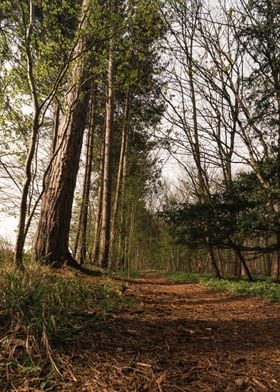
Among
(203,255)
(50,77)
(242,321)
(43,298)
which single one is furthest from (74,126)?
(203,255)

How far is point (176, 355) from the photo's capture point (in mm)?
2229

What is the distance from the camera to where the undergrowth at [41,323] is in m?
1.84

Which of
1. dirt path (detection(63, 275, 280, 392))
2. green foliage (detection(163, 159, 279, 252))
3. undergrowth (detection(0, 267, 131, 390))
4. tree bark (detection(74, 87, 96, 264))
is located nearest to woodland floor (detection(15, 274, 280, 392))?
dirt path (detection(63, 275, 280, 392))

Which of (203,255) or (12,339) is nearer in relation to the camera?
(12,339)

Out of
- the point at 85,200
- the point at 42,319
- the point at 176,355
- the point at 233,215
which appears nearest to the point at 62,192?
the point at 42,319

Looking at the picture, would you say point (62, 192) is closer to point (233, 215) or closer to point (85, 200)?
point (85, 200)

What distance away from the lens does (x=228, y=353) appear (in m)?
2.40

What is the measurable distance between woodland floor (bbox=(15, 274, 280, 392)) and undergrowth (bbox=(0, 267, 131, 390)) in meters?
0.12

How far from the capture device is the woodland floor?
5.90 ft

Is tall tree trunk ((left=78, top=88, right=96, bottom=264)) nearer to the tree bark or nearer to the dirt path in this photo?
the tree bark

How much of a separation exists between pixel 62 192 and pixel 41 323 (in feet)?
11.3

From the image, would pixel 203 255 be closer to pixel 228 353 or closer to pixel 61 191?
pixel 61 191

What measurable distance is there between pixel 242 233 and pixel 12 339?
9.06 meters

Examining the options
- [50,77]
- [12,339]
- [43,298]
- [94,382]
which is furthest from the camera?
[50,77]
